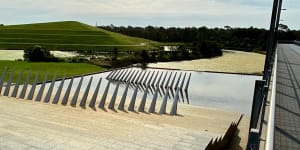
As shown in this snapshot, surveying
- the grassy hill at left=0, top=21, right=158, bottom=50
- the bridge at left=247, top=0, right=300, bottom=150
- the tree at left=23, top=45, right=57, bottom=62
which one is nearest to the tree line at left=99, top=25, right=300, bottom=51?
the grassy hill at left=0, top=21, right=158, bottom=50

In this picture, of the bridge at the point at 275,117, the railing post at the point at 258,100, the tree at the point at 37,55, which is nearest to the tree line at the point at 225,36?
the tree at the point at 37,55

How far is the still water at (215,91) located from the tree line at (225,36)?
22.7 m

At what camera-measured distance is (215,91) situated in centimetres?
1652

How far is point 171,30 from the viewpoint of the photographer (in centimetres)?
7200

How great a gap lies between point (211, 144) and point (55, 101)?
713 cm

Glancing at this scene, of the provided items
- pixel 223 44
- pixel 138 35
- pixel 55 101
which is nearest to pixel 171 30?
pixel 138 35

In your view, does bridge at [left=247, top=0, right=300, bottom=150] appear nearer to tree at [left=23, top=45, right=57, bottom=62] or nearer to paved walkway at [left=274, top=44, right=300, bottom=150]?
paved walkway at [left=274, top=44, right=300, bottom=150]

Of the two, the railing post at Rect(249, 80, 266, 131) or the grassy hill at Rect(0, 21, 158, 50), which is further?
the grassy hill at Rect(0, 21, 158, 50)

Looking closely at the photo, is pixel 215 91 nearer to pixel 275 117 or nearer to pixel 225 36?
pixel 275 117

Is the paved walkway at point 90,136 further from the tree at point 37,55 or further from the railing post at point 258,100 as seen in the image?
the tree at point 37,55

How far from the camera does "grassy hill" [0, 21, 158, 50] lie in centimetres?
4397

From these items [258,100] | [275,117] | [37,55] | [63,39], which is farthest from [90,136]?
[63,39]

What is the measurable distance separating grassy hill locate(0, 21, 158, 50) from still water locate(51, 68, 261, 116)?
2422 centimetres

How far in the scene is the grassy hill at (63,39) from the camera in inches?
1731
